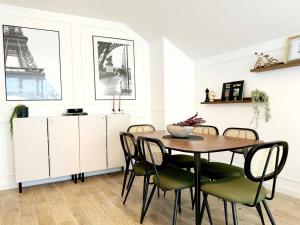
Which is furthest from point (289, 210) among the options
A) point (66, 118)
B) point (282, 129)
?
point (66, 118)

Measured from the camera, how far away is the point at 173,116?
170 inches

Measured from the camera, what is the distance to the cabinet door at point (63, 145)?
11.2 feet

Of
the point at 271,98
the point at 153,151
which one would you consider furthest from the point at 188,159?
the point at 271,98

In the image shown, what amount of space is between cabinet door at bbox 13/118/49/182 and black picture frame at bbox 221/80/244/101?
2766 mm

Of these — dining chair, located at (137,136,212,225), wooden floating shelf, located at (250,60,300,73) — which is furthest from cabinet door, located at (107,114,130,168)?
wooden floating shelf, located at (250,60,300,73)

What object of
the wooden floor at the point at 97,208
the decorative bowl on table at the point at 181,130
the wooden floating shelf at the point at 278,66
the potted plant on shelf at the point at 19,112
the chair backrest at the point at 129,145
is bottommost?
the wooden floor at the point at 97,208

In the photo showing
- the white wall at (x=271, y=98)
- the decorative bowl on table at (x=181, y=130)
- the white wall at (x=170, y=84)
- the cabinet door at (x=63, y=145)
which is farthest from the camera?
the white wall at (x=170, y=84)

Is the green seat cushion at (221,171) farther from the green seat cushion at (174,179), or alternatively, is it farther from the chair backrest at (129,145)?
the chair backrest at (129,145)

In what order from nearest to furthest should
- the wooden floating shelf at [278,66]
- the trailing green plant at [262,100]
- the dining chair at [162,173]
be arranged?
1. the dining chair at [162,173]
2. the wooden floating shelf at [278,66]
3. the trailing green plant at [262,100]

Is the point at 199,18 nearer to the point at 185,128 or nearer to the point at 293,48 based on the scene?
the point at 293,48

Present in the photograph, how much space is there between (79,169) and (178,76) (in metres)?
2.35

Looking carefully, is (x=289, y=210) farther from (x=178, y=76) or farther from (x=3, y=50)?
(x=3, y=50)

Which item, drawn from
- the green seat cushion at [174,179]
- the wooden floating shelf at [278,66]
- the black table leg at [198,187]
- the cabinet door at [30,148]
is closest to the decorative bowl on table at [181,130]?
the green seat cushion at [174,179]

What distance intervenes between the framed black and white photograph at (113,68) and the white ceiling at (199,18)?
1.31 ft
